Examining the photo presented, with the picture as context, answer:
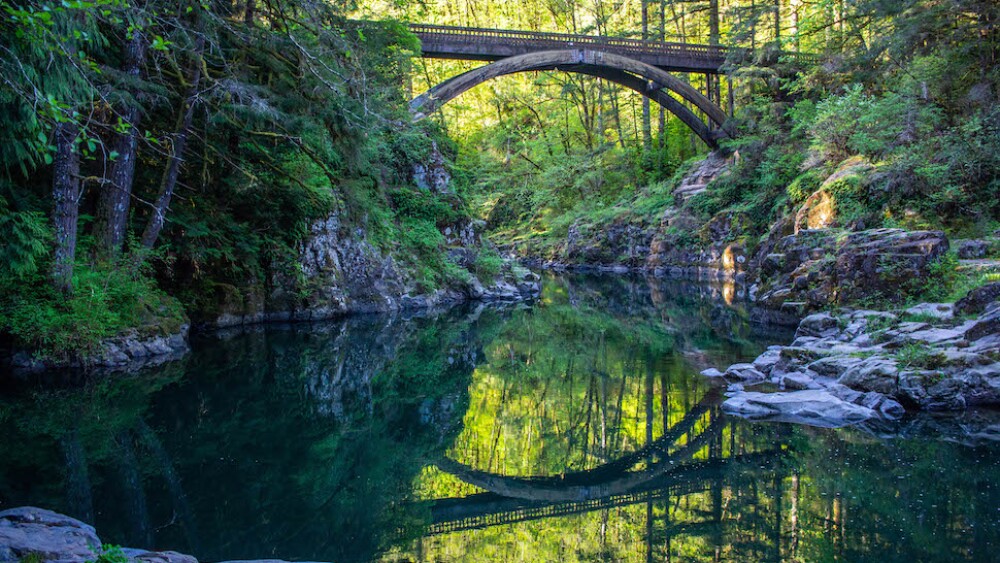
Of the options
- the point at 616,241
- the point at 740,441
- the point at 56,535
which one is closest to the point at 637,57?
the point at 616,241

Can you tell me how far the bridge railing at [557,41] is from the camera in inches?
862

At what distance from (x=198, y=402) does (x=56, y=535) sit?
4.73m

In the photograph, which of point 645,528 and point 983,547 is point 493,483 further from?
point 983,547

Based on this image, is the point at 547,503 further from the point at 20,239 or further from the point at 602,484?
the point at 20,239

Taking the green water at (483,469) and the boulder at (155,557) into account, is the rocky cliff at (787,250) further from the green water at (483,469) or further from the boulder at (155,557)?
the boulder at (155,557)

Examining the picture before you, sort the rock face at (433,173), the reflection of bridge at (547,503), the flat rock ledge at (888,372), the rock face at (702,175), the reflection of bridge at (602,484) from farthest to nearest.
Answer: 1. the rock face at (702,175)
2. the rock face at (433,173)
3. the flat rock ledge at (888,372)
4. the reflection of bridge at (602,484)
5. the reflection of bridge at (547,503)

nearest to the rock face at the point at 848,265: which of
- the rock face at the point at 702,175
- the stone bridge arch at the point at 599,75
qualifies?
the stone bridge arch at the point at 599,75

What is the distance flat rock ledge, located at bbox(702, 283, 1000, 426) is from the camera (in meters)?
6.79

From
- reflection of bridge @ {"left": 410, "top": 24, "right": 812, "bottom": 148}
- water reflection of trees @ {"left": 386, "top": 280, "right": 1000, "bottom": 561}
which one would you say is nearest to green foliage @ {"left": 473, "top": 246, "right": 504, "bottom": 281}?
reflection of bridge @ {"left": 410, "top": 24, "right": 812, "bottom": 148}

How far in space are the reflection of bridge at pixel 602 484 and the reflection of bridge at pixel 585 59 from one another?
16.4 metres

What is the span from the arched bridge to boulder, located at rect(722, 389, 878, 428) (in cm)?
1558

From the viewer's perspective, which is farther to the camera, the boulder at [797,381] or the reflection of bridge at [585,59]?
the reflection of bridge at [585,59]

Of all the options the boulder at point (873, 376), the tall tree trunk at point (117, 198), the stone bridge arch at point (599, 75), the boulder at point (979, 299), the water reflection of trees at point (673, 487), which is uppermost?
the stone bridge arch at point (599, 75)

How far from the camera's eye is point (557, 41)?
24.2 m
